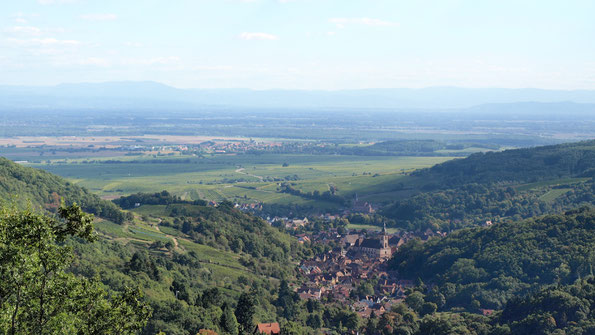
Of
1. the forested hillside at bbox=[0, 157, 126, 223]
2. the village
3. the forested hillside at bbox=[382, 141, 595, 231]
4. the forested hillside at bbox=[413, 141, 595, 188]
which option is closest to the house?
the village

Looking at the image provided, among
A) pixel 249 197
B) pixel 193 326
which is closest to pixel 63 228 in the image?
pixel 193 326

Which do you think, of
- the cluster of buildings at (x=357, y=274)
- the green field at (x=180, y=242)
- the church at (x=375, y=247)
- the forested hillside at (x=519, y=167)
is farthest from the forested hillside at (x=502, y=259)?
the forested hillside at (x=519, y=167)

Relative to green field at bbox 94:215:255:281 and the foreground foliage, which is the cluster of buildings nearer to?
green field at bbox 94:215:255:281

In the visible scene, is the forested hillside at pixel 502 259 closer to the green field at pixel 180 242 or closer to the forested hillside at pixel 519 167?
the green field at pixel 180 242

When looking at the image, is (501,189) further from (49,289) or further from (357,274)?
(49,289)

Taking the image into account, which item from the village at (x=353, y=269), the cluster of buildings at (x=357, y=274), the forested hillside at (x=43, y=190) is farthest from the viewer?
the forested hillside at (x=43, y=190)
